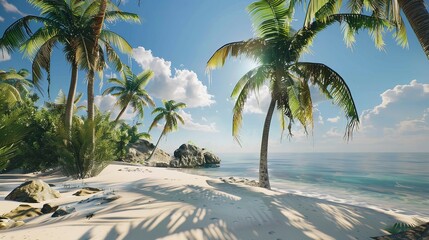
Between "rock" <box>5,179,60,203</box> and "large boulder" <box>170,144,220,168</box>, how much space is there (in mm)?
25593

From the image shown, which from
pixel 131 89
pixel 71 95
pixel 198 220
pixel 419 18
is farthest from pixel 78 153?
pixel 131 89

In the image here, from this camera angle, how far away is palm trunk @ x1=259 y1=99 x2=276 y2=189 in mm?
10102

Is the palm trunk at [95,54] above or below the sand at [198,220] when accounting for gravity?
above

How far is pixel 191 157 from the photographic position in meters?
33.8

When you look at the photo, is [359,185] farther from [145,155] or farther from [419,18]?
[145,155]

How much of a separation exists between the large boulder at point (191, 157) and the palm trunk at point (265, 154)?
22589 millimetres

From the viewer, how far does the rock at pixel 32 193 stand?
549cm

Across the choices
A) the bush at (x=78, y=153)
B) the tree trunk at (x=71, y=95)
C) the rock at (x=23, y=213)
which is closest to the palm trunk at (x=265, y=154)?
the bush at (x=78, y=153)

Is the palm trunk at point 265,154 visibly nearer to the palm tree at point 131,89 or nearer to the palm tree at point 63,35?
the palm tree at point 63,35

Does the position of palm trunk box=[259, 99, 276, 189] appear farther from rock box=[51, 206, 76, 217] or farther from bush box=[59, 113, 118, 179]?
rock box=[51, 206, 76, 217]

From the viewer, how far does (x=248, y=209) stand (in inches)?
190

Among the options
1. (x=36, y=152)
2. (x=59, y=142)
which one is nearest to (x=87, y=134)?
(x=59, y=142)

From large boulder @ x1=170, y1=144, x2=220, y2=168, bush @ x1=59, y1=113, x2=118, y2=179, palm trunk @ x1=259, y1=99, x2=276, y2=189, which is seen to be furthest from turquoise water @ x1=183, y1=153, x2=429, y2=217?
bush @ x1=59, y1=113, x2=118, y2=179

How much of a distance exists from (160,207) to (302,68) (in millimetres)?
8161
